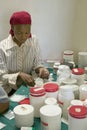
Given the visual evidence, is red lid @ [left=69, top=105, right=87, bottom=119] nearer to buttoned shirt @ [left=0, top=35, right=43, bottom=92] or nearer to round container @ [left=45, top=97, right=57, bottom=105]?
round container @ [left=45, top=97, right=57, bottom=105]

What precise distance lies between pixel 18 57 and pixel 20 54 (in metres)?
0.03

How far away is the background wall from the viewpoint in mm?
1905

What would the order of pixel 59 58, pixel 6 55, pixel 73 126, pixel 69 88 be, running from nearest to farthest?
pixel 73 126, pixel 69 88, pixel 6 55, pixel 59 58

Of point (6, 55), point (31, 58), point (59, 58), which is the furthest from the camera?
point (59, 58)

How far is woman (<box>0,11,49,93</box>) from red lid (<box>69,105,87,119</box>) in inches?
19.9

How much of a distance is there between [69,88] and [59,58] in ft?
3.49

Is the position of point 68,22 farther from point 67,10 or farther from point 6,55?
point 6,55

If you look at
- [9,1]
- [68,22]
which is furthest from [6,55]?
[68,22]

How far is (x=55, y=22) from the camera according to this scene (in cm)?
197

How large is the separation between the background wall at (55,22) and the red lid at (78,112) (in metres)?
1.17

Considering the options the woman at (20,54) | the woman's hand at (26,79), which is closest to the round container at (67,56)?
the woman at (20,54)

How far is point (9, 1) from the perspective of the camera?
188cm

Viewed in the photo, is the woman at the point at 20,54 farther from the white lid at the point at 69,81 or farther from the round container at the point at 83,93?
the round container at the point at 83,93

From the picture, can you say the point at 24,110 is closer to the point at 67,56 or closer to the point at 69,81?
the point at 69,81
